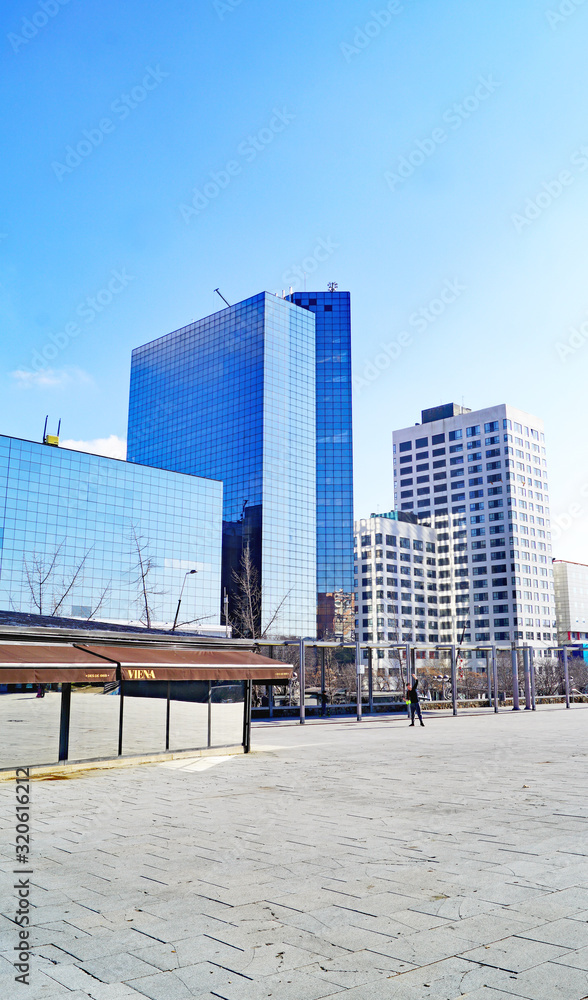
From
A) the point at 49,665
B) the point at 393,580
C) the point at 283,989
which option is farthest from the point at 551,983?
the point at 393,580

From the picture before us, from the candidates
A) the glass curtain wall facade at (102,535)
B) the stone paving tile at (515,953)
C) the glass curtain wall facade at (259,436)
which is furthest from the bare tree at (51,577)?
the stone paving tile at (515,953)

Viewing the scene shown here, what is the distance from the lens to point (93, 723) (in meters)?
16.4

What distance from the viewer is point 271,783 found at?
13695mm

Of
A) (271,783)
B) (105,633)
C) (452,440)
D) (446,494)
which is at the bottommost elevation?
(271,783)

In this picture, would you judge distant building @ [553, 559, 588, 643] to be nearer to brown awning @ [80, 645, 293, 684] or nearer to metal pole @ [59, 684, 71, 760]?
brown awning @ [80, 645, 293, 684]

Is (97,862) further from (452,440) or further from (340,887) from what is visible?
(452,440)

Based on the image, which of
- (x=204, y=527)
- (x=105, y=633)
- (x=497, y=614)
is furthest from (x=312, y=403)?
(x=105, y=633)

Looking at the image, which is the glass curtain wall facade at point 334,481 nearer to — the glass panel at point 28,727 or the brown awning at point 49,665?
the glass panel at point 28,727

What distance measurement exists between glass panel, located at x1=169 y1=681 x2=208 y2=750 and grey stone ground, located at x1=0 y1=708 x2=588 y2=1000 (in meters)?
3.08

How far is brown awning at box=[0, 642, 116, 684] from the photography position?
13.2 m

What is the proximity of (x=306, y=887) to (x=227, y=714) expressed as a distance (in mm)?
11945

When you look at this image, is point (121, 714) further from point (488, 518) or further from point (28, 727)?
point (488, 518)

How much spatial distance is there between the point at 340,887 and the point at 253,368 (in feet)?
393

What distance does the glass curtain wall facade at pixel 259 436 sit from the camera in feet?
387
